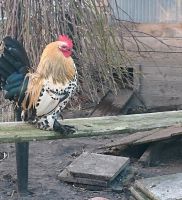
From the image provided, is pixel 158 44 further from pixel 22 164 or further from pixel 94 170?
pixel 22 164

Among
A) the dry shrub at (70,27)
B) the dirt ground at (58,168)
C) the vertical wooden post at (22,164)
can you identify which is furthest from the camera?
the dirt ground at (58,168)

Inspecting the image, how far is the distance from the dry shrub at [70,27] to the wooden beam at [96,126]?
1.31ft

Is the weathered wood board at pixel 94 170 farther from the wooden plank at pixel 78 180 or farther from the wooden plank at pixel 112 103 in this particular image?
the wooden plank at pixel 112 103

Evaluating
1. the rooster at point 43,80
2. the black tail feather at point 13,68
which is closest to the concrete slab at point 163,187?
the rooster at point 43,80

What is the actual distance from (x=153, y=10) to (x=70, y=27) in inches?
116

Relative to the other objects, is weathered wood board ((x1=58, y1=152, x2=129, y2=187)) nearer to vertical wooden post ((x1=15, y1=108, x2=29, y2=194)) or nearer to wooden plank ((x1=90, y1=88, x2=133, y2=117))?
vertical wooden post ((x1=15, y1=108, x2=29, y2=194))

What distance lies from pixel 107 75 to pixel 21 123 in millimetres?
902

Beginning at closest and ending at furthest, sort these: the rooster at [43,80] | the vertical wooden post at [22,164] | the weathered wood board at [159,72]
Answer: the rooster at [43,80], the vertical wooden post at [22,164], the weathered wood board at [159,72]

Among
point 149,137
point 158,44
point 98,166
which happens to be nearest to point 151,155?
point 149,137

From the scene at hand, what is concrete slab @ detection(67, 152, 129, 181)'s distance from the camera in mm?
5340

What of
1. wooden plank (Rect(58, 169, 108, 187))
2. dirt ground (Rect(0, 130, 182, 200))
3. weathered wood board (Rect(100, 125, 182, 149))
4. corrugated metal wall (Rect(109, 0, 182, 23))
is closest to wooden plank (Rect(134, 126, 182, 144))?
weathered wood board (Rect(100, 125, 182, 149))

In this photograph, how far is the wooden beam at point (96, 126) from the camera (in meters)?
4.37

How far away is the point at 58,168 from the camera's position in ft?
19.5

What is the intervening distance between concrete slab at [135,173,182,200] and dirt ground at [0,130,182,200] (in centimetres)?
30
